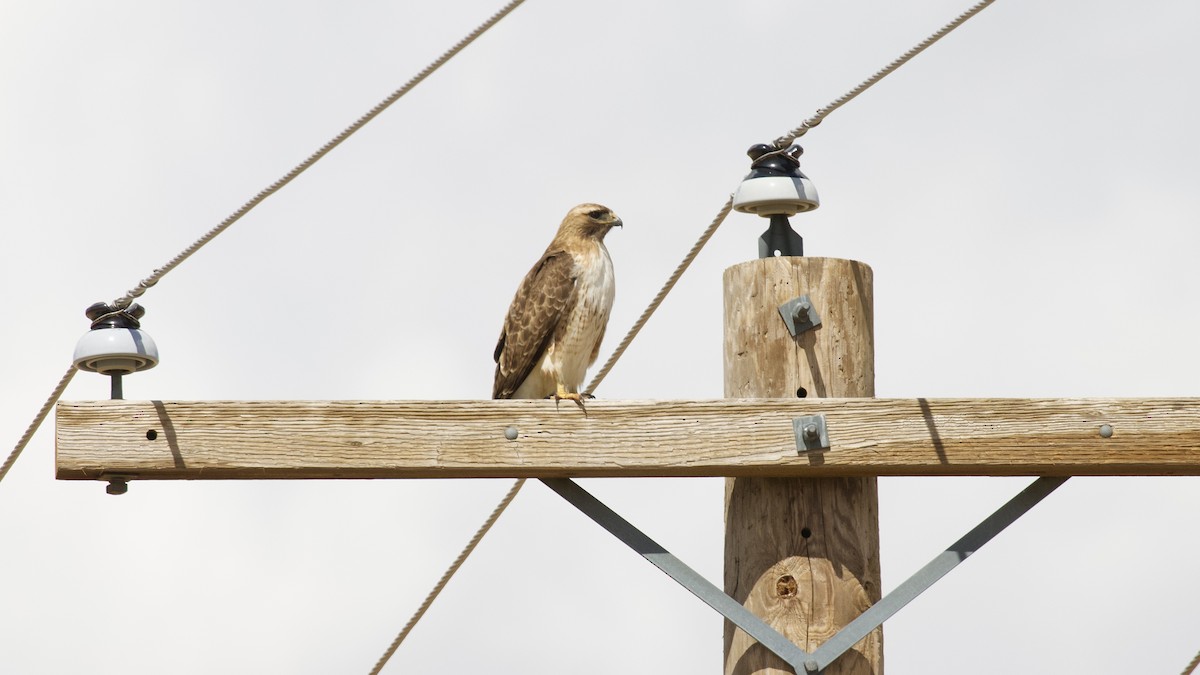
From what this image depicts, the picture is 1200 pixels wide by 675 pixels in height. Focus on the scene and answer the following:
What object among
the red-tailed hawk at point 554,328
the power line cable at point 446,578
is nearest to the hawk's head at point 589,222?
the red-tailed hawk at point 554,328

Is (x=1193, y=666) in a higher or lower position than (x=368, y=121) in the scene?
lower

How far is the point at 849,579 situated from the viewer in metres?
3.74

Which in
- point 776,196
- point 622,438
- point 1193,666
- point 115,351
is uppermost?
point 776,196

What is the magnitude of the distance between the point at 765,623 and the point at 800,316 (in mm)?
817

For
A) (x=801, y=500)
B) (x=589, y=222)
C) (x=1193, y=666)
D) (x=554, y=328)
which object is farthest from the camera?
(x=589, y=222)

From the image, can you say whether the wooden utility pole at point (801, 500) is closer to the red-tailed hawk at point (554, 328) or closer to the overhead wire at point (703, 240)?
the overhead wire at point (703, 240)

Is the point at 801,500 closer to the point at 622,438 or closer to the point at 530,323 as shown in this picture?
the point at 622,438

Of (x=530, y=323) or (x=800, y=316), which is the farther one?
(x=530, y=323)

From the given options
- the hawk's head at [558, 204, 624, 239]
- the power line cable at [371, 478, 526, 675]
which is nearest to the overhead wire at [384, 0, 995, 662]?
the power line cable at [371, 478, 526, 675]

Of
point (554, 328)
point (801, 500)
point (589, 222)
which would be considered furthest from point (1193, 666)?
point (589, 222)

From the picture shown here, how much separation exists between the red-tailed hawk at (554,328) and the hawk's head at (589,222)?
32 cm

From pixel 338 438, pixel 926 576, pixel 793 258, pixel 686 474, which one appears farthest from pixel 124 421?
pixel 926 576

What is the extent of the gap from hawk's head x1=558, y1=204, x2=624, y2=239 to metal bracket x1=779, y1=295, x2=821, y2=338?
288cm

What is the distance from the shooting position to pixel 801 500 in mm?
3811
